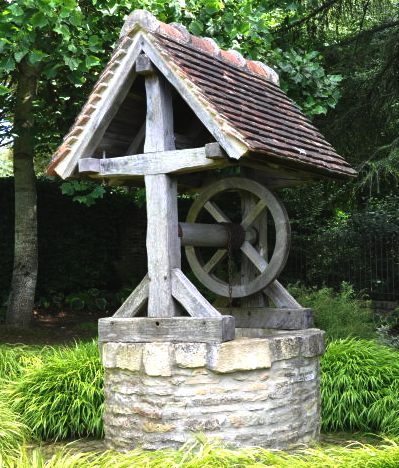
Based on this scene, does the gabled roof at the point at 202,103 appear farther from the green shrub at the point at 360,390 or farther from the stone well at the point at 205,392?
the green shrub at the point at 360,390

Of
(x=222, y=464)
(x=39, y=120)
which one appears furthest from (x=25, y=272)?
(x=222, y=464)

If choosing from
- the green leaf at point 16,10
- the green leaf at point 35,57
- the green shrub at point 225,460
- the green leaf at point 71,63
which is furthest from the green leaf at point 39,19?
the green shrub at point 225,460

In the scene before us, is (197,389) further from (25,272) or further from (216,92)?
(25,272)

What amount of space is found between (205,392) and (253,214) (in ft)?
5.30

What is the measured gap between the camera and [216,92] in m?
4.89

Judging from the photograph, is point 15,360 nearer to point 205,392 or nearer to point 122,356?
point 122,356

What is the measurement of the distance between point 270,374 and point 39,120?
575cm

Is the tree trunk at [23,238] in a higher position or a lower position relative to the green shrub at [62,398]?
higher

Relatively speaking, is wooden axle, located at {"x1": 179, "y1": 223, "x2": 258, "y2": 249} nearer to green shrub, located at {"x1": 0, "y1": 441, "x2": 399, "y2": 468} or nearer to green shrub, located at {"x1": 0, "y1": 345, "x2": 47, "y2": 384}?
green shrub, located at {"x1": 0, "y1": 441, "x2": 399, "y2": 468}

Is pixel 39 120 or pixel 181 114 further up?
pixel 39 120

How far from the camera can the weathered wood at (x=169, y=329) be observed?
4566 mm

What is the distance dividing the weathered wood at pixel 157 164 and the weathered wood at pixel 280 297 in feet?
4.63

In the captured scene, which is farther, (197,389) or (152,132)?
(152,132)

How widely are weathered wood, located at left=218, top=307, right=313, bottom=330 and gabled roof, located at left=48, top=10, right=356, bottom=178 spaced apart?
3.80 feet
